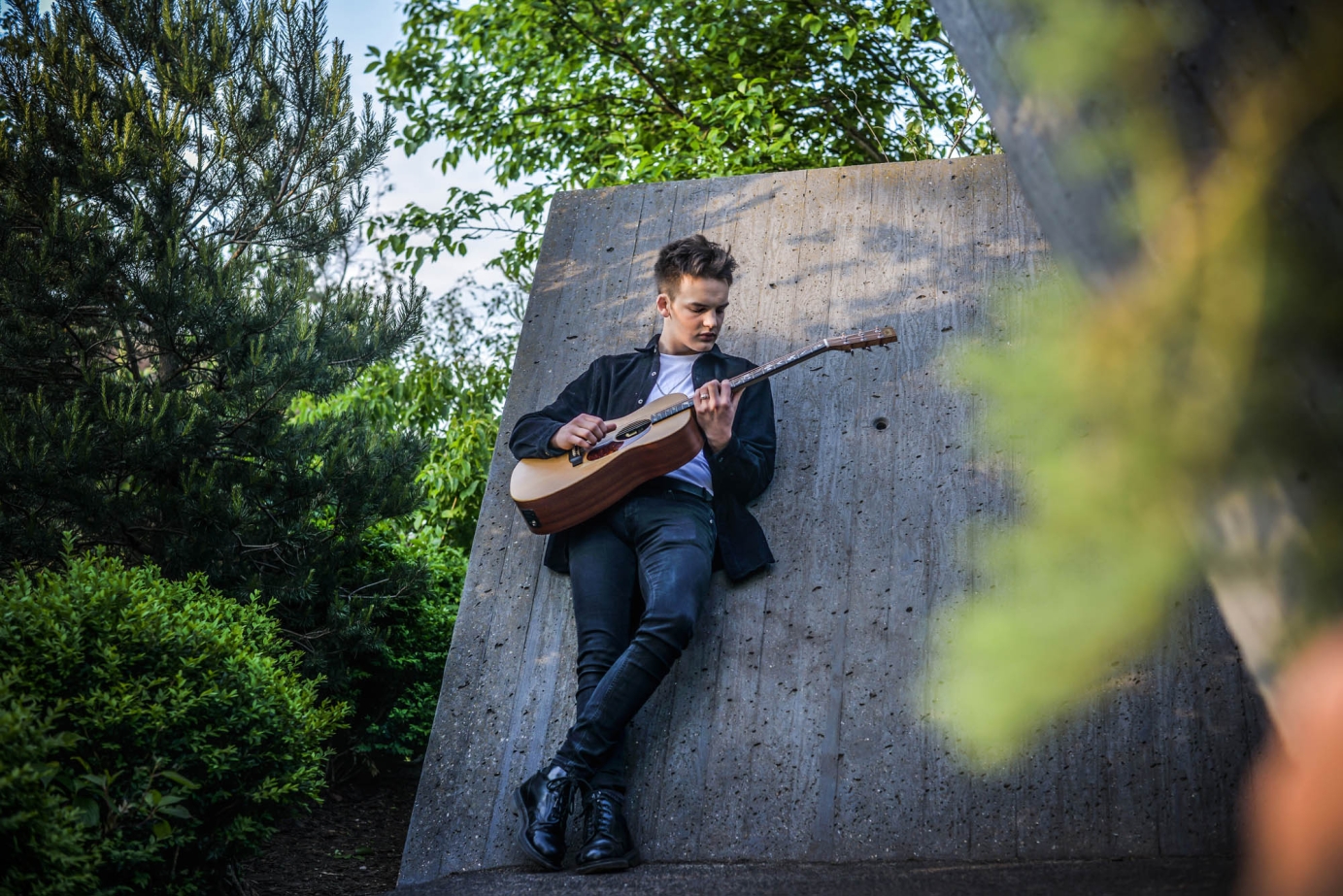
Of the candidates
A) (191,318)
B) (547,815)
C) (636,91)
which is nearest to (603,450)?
(547,815)

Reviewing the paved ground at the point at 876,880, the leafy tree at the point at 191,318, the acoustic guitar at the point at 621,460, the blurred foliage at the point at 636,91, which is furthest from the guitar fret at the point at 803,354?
the blurred foliage at the point at 636,91

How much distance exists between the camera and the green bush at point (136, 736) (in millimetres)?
1854

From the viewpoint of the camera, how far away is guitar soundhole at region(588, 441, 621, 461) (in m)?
3.13

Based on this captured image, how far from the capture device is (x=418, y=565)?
13.7 ft

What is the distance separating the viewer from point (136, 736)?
211 centimetres

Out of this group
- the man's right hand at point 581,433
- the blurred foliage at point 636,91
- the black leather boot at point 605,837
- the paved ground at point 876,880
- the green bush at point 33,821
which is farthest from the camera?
the blurred foliage at point 636,91

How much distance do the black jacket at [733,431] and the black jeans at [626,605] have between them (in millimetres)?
115

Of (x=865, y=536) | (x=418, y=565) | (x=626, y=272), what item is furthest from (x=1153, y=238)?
(x=418, y=565)

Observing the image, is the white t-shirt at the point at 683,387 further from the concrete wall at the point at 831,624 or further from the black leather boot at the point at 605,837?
the black leather boot at the point at 605,837

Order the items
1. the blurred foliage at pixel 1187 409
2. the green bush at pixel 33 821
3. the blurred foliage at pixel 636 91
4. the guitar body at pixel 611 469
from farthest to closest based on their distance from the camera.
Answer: the blurred foliage at pixel 636 91
the guitar body at pixel 611 469
the green bush at pixel 33 821
the blurred foliage at pixel 1187 409

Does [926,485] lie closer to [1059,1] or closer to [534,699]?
[534,699]

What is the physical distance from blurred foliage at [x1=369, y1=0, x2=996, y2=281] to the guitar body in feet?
12.6

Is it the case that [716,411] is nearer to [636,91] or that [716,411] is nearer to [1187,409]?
[1187,409]

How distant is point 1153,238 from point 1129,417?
0.19 m
